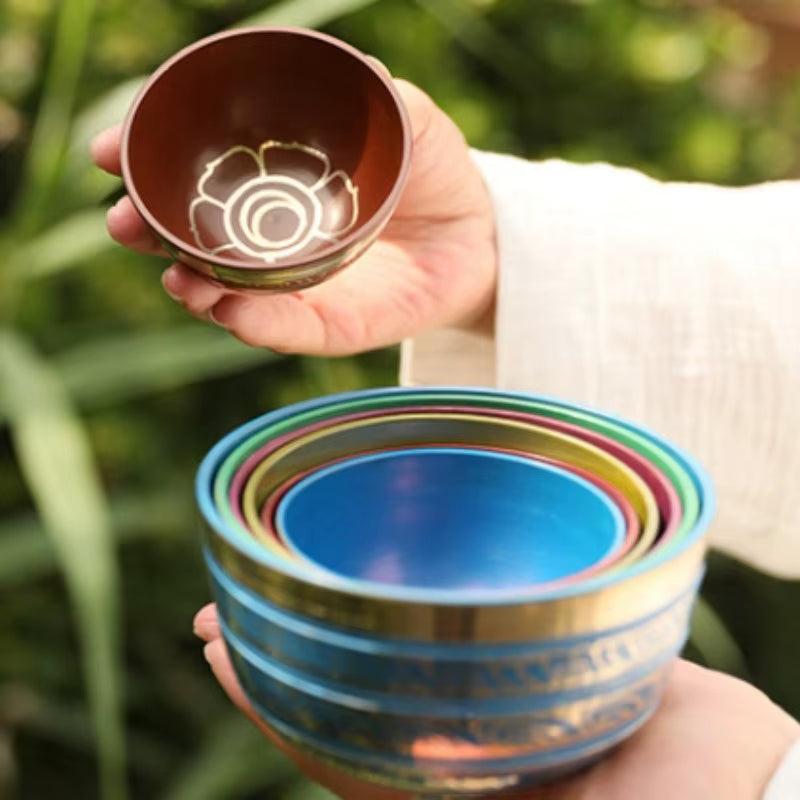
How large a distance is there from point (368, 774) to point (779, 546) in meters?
0.53

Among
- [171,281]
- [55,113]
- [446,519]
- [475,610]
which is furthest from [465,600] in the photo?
[55,113]

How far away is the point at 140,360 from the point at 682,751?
2.44 feet

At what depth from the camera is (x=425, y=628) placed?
1.58 ft

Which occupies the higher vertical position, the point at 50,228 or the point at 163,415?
the point at 50,228

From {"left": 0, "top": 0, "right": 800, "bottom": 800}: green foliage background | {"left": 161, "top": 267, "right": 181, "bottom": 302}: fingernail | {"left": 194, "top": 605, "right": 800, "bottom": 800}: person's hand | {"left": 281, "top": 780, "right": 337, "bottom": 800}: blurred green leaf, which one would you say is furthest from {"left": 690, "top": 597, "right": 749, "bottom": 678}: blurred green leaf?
{"left": 161, "top": 267, "right": 181, "bottom": 302}: fingernail

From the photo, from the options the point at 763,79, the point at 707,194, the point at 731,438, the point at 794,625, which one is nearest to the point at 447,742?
the point at 731,438

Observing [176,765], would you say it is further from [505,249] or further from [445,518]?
[445,518]

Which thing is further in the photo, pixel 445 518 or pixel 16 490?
pixel 16 490

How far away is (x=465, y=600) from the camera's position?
47 cm

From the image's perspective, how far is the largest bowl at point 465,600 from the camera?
1.56 feet

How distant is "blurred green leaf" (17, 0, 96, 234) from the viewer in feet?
3.87

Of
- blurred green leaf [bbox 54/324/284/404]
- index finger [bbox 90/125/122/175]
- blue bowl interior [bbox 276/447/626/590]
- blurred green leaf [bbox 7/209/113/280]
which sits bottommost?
blurred green leaf [bbox 54/324/284/404]

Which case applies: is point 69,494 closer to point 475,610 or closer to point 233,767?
point 233,767

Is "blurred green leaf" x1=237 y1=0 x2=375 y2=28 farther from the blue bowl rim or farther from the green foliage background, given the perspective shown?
the blue bowl rim
